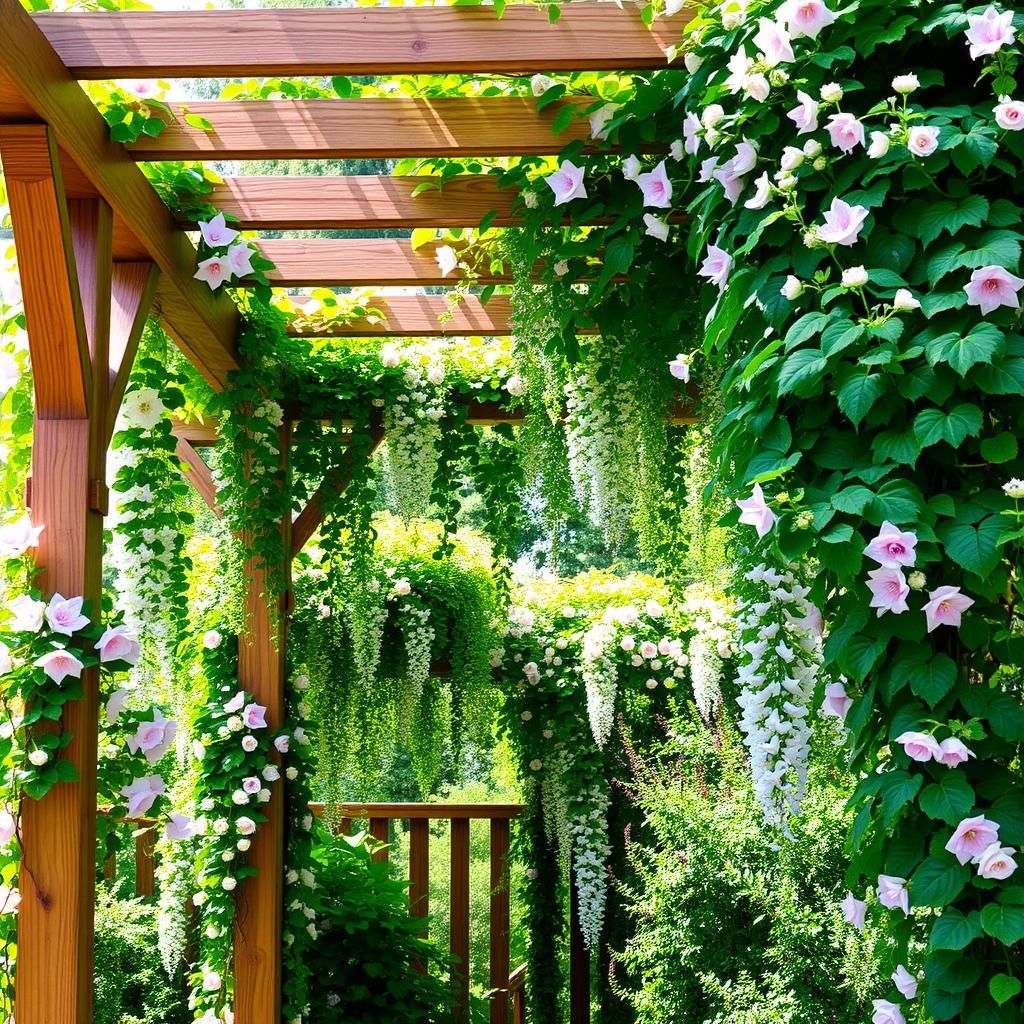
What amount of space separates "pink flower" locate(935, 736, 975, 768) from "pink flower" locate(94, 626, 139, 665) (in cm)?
149

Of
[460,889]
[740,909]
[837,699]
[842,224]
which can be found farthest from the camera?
[460,889]

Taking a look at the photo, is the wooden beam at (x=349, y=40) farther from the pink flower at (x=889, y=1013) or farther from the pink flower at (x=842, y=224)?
the pink flower at (x=889, y=1013)

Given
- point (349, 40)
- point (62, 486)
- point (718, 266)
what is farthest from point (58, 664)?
point (718, 266)

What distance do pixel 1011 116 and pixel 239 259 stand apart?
2.02 meters

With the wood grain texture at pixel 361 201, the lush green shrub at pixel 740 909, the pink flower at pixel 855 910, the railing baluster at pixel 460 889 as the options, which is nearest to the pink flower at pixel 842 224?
the pink flower at pixel 855 910

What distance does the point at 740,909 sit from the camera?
13.9 ft

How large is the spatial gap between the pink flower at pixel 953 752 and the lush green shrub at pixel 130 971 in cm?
417

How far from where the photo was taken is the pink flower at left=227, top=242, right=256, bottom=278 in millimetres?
3102

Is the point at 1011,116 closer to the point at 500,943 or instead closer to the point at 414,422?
the point at 414,422

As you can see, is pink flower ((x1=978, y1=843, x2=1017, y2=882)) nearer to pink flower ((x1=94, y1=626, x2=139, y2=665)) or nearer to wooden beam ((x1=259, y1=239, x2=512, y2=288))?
pink flower ((x1=94, y1=626, x2=139, y2=665))

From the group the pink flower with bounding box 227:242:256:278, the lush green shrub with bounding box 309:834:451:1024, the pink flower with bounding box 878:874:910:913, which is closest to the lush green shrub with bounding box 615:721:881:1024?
the lush green shrub with bounding box 309:834:451:1024

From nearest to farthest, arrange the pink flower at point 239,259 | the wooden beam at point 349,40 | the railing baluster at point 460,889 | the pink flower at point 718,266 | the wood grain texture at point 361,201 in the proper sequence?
the pink flower at point 718,266
the wooden beam at point 349,40
the wood grain texture at point 361,201
the pink flower at point 239,259
the railing baluster at point 460,889

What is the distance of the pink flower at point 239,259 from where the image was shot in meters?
3.10

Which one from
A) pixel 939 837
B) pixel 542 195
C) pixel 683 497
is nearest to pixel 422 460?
pixel 683 497
